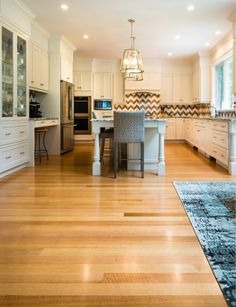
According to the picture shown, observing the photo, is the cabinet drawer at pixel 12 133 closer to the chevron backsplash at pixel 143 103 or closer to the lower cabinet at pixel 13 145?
the lower cabinet at pixel 13 145

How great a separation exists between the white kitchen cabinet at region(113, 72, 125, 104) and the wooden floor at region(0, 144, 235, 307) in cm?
672

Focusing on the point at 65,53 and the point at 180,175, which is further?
the point at 65,53

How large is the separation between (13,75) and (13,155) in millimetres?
1224

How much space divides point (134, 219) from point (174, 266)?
981 millimetres

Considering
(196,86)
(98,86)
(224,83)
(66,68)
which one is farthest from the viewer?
(98,86)

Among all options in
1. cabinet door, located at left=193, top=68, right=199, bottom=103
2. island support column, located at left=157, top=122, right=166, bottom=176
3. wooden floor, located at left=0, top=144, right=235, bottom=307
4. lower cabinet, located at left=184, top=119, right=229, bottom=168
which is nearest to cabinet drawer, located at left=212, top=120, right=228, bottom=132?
lower cabinet, located at left=184, top=119, right=229, bottom=168

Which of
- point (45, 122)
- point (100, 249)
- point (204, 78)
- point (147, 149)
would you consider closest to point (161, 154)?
point (147, 149)

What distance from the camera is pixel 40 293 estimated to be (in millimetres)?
1706

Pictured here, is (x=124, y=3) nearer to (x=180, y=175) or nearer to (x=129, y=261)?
(x=180, y=175)

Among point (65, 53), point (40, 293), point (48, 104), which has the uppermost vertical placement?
point (65, 53)

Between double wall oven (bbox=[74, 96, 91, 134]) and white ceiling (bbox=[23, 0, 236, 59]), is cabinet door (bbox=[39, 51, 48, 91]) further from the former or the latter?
double wall oven (bbox=[74, 96, 91, 134])

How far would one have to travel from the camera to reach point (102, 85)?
10727mm

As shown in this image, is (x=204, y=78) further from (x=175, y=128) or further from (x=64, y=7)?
(x=64, y=7)

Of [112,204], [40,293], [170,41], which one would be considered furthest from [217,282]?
[170,41]
